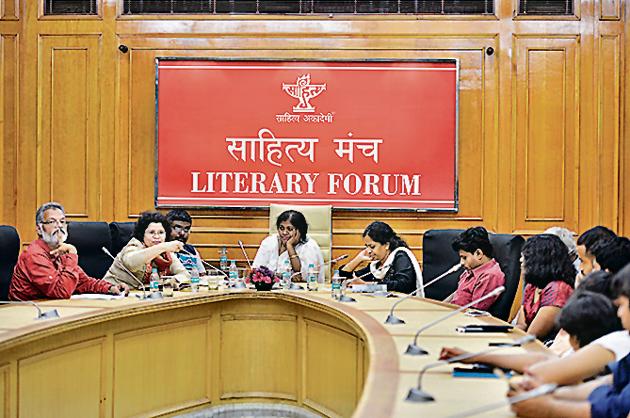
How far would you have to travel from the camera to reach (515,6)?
Result: 6449 millimetres

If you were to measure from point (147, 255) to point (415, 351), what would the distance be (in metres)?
2.46

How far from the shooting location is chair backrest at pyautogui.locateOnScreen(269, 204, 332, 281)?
244 inches

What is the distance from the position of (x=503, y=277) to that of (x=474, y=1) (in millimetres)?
2947

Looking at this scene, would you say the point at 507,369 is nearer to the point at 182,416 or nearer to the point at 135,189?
the point at 182,416

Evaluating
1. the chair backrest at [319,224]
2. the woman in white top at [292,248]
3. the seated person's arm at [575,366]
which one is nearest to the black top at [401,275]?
the woman in white top at [292,248]

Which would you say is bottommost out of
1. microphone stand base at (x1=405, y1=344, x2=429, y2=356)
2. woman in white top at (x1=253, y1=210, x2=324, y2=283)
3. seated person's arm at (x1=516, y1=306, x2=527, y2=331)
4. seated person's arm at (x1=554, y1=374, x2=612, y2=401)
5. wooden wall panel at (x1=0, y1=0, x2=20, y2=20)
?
seated person's arm at (x1=516, y1=306, x2=527, y2=331)

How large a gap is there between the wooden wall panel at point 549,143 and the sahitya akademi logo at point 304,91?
1552 millimetres

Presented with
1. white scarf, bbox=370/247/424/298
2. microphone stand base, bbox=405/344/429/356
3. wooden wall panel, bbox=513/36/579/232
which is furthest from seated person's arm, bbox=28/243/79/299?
wooden wall panel, bbox=513/36/579/232

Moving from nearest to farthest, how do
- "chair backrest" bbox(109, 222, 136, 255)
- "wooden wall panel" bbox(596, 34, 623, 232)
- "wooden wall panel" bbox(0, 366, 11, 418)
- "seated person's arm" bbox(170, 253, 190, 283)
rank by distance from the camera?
1. "wooden wall panel" bbox(0, 366, 11, 418)
2. "seated person's arm" bbox(170, 253, 190, 283)
3. "chair backrest" bbox(109, 222, 136, 255)
4. "wooden wall panel" bbox(596, 34, 623, 232)

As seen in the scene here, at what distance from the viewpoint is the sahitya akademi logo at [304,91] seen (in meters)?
6.57

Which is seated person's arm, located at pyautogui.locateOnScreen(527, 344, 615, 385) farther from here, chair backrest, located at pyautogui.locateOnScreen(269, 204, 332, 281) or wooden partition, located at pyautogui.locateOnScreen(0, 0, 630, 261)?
wooden partition, located at pyautogui.locateOnScreen(0, 0, 630, 261)

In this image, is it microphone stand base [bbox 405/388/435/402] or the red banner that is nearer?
microphone stand base [bbox 405/388/435/402]

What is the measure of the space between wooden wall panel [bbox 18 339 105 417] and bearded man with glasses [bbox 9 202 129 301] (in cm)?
56

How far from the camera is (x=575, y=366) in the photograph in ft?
7.20
